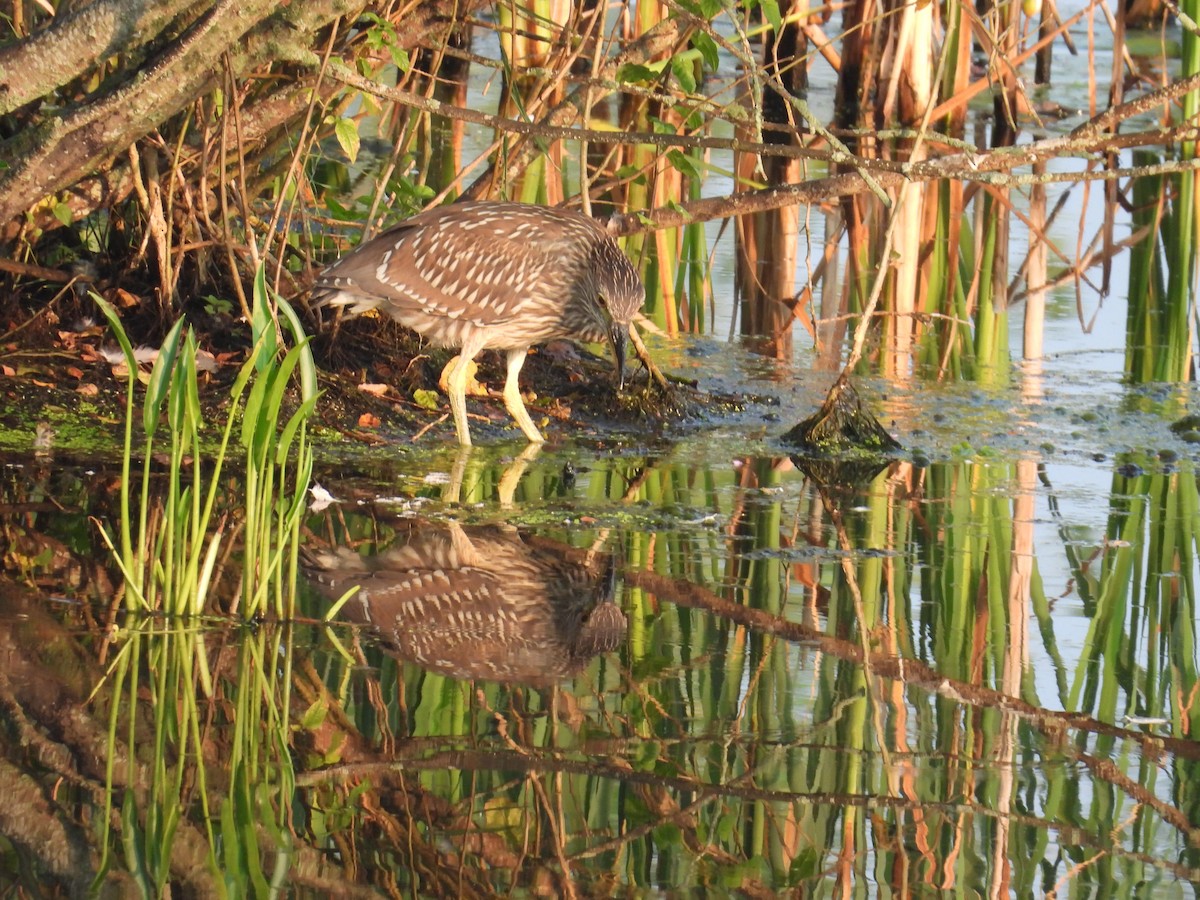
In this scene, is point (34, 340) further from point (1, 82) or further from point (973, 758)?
point (973, 758)

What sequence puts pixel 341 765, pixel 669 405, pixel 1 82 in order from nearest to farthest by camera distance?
pixel 341 765
pixel 1 82
pixel 669 405

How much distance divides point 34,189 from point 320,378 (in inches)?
54.4

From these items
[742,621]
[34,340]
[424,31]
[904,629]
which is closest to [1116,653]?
[904,629]

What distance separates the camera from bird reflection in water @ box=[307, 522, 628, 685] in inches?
176

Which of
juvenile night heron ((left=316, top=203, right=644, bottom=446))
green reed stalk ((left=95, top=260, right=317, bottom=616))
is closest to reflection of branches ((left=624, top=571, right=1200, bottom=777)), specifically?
green reed stalk ((left=95, top=260, right=317, bottom=616))

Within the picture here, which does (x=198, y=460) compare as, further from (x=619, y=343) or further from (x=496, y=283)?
(x=619, y=343)

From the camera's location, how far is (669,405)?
7.61 meters

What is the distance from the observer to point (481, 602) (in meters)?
4.90

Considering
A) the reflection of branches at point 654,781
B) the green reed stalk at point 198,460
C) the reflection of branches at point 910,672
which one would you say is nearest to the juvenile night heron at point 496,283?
the reflection of branches at point 910,672

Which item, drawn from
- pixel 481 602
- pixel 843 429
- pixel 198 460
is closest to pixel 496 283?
pixel 843 429

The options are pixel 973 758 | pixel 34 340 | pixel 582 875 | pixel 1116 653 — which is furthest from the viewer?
pixel 34 340

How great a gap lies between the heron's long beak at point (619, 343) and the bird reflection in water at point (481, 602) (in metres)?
1.62

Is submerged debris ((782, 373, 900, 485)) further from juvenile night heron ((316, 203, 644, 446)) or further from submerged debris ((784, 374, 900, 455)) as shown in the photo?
juvenile night heron ((316, 203, 644, 446))

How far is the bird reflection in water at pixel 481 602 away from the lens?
176 inches
